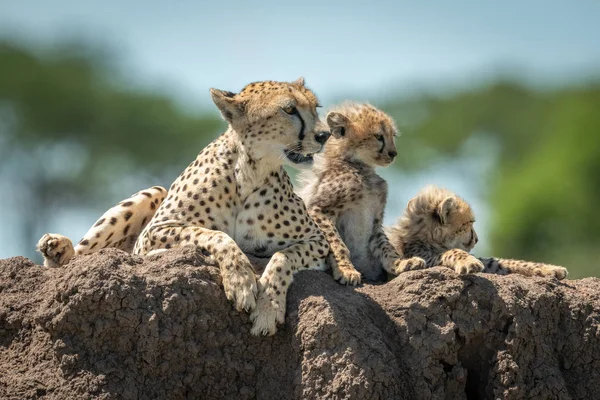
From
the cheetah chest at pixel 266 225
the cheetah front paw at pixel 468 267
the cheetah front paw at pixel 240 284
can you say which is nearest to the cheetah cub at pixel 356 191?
the cheetah chest at pixel 266 225

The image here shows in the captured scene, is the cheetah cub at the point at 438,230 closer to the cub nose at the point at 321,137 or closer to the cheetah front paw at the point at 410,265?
the cheetah front paw at the point at 410,265

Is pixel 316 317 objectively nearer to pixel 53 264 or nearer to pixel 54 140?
pixel 53 264

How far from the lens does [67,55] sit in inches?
862

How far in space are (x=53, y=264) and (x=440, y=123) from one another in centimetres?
1746

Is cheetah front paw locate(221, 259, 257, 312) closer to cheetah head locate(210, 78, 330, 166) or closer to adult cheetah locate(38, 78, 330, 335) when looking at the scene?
adult cheetah locate(38, 78, 330, 335)

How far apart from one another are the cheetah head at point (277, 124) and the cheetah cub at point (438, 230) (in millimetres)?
1090

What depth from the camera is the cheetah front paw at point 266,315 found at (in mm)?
4922

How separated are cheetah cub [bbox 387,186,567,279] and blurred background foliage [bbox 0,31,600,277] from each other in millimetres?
10593

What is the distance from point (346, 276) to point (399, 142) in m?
16.4

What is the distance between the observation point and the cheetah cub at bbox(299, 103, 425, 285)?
242 inches

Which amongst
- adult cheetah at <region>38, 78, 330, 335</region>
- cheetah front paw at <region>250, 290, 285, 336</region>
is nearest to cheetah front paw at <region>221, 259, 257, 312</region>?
cheetah front paw at <region>250, 290, 285, 336</region>

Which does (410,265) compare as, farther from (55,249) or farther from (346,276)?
(55,249)

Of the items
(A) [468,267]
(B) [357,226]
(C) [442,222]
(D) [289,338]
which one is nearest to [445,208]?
(C) [442,222]

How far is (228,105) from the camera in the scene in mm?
5637
